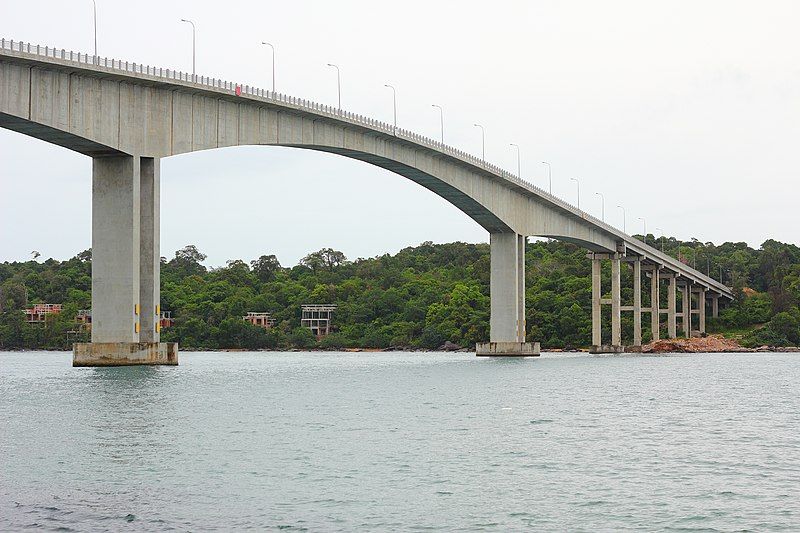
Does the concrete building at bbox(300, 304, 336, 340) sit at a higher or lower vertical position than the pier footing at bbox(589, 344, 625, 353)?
higher

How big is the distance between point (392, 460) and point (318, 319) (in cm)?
13723

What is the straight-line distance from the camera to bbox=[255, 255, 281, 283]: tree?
183625 mm

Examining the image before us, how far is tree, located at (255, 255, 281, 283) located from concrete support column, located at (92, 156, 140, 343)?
127 meters

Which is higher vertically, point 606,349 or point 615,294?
point 615,294

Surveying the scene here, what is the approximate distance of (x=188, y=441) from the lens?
1137 inches

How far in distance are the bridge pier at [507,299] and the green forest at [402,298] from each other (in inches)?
1657

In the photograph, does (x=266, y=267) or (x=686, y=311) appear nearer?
(x=686, y=311)

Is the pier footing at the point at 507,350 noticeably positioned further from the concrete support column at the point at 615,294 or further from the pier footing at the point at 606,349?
the pier footing at the point at 606,349

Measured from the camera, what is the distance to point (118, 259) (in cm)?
5409

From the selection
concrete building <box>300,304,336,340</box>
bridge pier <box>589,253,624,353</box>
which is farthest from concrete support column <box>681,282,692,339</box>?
concrete building <box>300,304,336,340</box>

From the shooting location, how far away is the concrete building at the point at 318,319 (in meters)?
162

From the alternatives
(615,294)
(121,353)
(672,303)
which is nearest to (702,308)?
(672,303)

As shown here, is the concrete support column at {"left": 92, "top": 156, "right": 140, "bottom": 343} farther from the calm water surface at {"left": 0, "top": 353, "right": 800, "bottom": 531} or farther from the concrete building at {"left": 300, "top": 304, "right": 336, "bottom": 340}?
the concrete building at {"left": 300, "top": 304, "right": 336, "bottom": 340}

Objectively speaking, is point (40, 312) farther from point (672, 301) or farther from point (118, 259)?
point (118, 259)
